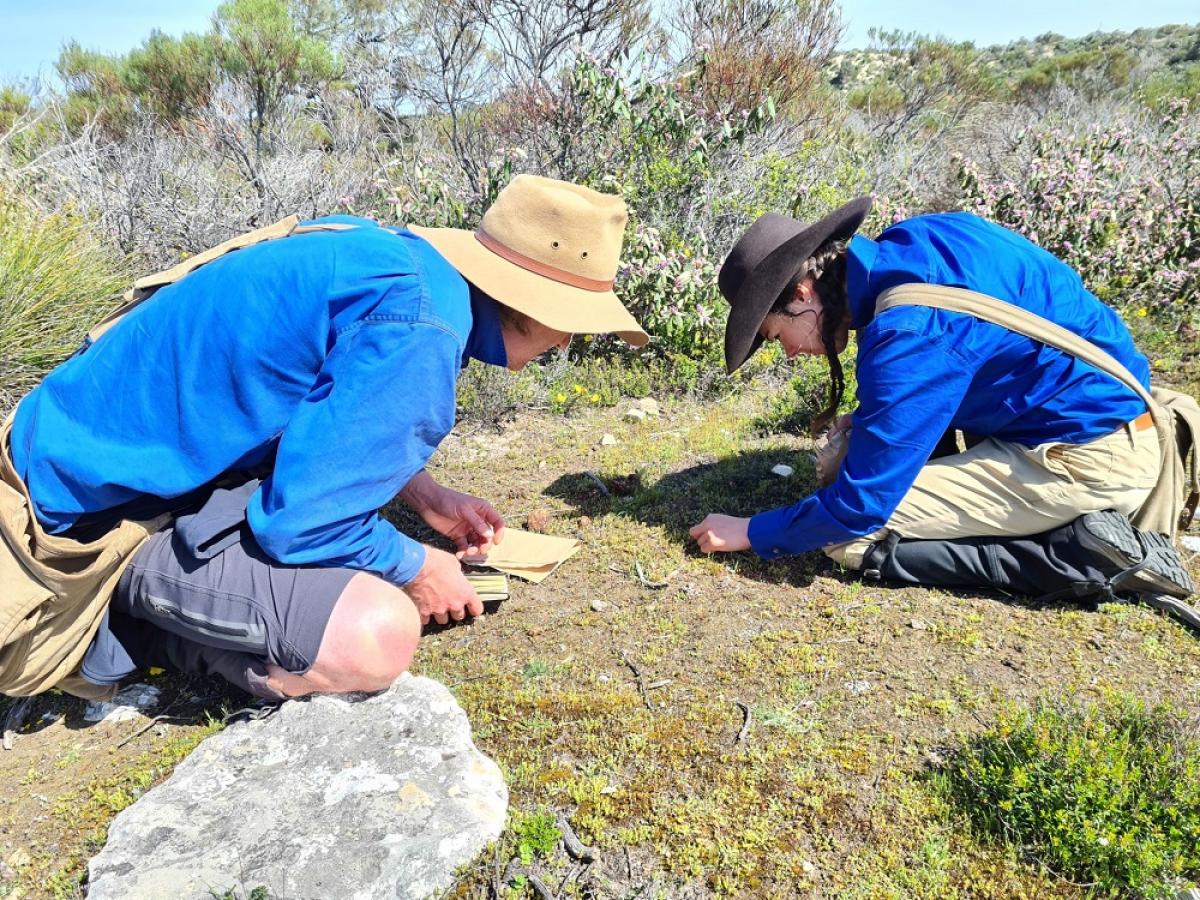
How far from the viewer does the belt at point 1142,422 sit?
2.83 meters

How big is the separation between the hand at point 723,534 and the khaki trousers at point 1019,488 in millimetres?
313

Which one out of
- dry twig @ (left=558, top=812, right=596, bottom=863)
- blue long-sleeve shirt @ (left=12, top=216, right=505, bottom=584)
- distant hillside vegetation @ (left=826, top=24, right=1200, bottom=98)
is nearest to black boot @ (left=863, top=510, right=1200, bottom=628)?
dry twig @ (left=558, top=812, right=596, bottom=863)

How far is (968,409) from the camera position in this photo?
2.89 meters

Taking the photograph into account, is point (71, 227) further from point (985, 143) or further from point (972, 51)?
point (972, 51)

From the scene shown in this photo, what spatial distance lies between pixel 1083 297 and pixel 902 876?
1939mm

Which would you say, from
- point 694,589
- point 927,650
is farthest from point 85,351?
point 927,650

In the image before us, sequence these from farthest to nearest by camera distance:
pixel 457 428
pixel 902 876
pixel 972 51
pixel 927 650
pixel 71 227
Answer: pixel 972 51 → pixel 71 227 → pixel 457 428 → pixel 927 650 → pixel 902 876

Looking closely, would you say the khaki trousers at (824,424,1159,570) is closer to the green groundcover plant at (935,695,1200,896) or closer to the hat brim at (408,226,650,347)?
the green groundcover plant at (935,695,1200,896)

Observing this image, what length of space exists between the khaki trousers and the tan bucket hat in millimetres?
1360

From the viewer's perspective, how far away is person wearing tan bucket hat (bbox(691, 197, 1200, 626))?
8.59 feet

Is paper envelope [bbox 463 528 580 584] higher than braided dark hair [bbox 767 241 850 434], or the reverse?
braided dark hair [bbox 767 241 850 434]

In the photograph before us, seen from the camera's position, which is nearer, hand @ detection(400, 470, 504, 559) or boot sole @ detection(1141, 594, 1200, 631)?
boot sole @ detection(1141, 594, 1200, 631)

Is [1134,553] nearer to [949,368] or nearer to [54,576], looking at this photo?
[949,368]

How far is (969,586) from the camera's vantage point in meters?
3.05
